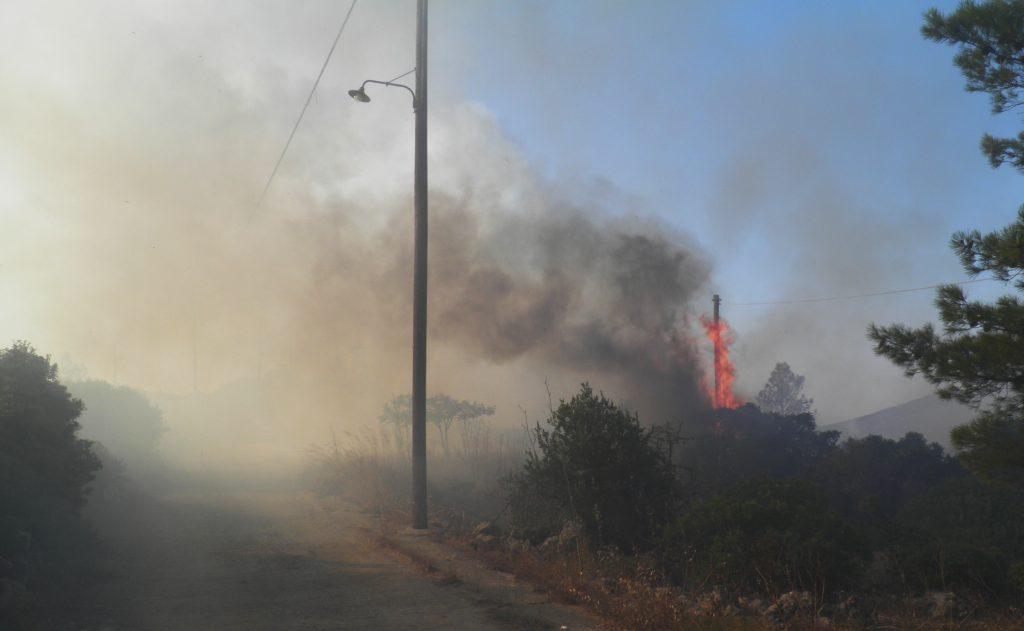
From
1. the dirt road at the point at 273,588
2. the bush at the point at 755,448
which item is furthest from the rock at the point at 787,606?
the bush at the point at 755,448

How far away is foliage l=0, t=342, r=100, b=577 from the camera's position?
8.87m

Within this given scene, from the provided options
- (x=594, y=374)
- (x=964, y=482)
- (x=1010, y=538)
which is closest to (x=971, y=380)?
(x=1010, y=538)

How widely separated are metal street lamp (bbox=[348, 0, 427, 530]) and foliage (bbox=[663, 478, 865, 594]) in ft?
17.3

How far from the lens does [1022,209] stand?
7.06 metres

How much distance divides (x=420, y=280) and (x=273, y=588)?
6.38 meters

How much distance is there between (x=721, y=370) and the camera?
128 ft

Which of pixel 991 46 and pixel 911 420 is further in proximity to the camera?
pixel 911 420

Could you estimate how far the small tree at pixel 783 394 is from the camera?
133ft

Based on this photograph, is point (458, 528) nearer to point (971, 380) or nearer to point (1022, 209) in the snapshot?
point (971, 380)

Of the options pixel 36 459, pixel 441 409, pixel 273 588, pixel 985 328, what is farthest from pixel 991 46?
pixel 441 409

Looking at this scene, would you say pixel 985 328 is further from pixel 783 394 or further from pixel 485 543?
pixel 783 394

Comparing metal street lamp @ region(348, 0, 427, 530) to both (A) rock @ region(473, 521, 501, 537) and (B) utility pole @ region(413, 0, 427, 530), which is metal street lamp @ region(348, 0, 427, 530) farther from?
(A) rock @ region(473, 521, 501, 537)

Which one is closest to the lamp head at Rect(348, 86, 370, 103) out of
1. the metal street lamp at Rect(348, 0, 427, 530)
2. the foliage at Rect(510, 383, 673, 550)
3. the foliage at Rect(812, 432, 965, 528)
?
the metal street lamp at Rect(348, 0, 427, 530)

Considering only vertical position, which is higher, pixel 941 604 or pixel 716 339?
pixel 716 339
